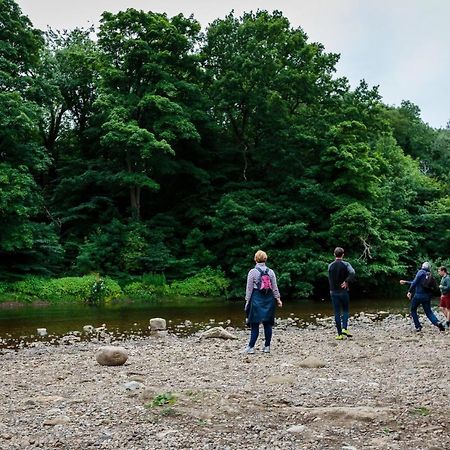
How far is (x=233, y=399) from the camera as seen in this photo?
24.4ft

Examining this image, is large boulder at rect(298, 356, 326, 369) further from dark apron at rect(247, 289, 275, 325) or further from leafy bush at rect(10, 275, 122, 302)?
leafy bush at rect(10, 275, 122, 302)

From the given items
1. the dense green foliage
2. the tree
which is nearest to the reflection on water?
the dense green foliage

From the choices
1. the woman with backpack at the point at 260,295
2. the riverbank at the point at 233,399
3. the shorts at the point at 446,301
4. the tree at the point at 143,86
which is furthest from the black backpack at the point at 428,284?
the tree at the point at 143,86

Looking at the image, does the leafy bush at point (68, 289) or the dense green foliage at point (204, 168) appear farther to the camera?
the dense green foliage at point (204, 168)

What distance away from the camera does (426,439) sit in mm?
5668

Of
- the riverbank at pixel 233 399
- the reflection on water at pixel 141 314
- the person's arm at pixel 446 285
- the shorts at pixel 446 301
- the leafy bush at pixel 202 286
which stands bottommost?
the reflection on water at pixel 141 314

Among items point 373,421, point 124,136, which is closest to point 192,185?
point 124,136

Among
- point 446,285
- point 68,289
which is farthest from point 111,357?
point 68,289

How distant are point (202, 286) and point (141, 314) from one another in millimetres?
9496

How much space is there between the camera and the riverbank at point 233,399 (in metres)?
5.85

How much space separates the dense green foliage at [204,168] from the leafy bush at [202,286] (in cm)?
8

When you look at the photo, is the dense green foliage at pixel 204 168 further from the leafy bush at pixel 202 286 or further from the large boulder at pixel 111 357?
the large boulder at pixel 111 357

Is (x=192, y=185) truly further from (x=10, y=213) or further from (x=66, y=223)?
(x=10, y=213)

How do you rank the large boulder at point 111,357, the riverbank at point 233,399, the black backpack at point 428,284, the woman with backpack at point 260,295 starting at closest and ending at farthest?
1. the riverbank at point 233,399
2. the large boulder at point 111,357
3. the woman with backpack at point 260,295
4. the black backpack at point 428,284
